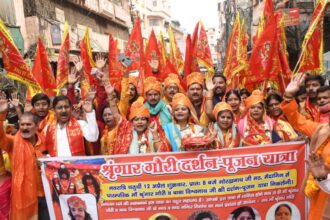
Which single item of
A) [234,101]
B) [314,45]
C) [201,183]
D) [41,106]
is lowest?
[201,183]

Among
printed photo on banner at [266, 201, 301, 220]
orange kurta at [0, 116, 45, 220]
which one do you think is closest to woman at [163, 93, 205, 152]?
printed photo on banner at [266, 201, 301, 220]

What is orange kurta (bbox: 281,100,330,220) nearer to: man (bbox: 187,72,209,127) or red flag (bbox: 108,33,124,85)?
man (bbox: 187,72,209,127)

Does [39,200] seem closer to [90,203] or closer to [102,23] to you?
[90,203]

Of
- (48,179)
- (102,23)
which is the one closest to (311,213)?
(48,179)

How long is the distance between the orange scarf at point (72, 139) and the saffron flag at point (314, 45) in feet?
9.78

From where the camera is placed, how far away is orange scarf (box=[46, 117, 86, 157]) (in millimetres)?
3686

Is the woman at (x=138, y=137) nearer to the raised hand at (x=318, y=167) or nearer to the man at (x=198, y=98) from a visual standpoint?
the man at (x=198, y=98)

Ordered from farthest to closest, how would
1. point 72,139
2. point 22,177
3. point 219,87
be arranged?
point 219,87, point 72,139, point 22,177

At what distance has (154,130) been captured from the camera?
3844 mm

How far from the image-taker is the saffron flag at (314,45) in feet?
16.1

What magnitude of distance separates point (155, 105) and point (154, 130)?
929mm

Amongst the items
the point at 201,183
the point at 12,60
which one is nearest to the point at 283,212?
the point at 201,183

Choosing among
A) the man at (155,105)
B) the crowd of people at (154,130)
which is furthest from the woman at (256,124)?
the man at (155,105)

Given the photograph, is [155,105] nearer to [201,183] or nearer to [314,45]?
[201,183]
